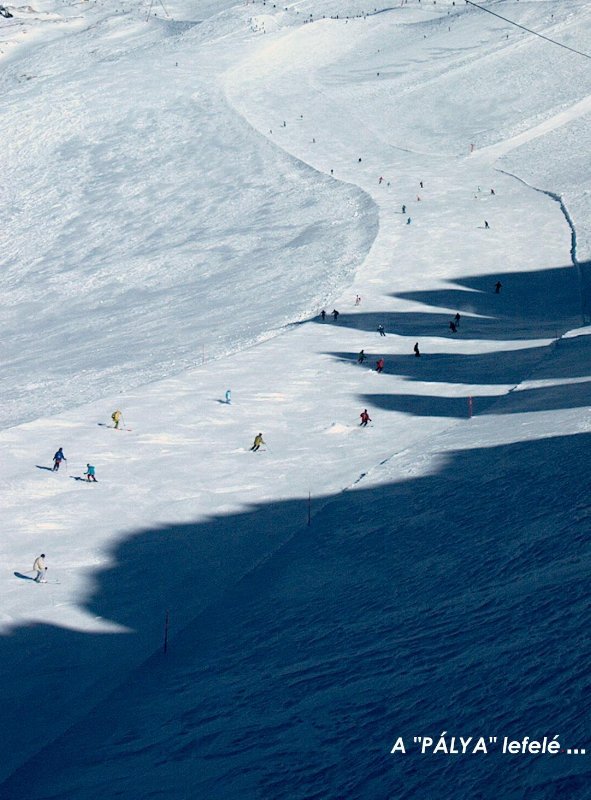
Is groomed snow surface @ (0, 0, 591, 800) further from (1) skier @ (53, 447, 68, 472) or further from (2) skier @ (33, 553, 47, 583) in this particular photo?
(1) skier @ (53, 447, 68, 472)

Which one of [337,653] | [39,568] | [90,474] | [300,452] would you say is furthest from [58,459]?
[337,653]

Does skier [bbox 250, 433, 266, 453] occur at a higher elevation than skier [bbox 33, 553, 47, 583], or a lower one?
lower

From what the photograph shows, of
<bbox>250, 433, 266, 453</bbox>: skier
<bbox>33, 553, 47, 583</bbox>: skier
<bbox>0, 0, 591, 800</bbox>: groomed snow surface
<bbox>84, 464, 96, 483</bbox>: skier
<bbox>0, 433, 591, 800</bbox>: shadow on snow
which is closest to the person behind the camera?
<bbox>0, 433, 591, 800</bbox>: shadow on snow

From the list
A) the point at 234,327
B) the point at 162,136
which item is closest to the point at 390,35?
the point at 162,136

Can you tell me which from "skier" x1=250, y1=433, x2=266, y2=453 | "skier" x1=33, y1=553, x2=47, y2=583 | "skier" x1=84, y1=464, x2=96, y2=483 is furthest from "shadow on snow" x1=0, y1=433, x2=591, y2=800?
"skier" x1=250, y1=433, x2=266, y2=453

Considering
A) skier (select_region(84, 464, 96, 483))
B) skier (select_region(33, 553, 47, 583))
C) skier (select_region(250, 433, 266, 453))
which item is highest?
skier (select_region(33, 553, 47, 583))

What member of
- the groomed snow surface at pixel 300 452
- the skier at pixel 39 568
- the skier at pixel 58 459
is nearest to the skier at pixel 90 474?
the groomed snow surface at pixel 300 452

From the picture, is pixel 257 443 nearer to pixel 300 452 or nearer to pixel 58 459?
pixel 300 452

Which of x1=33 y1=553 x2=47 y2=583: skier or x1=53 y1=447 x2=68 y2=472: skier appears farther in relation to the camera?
x1=53 y1=447 x2=68 y2=472: skier

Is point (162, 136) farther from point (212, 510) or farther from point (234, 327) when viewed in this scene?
point (212, 510)
